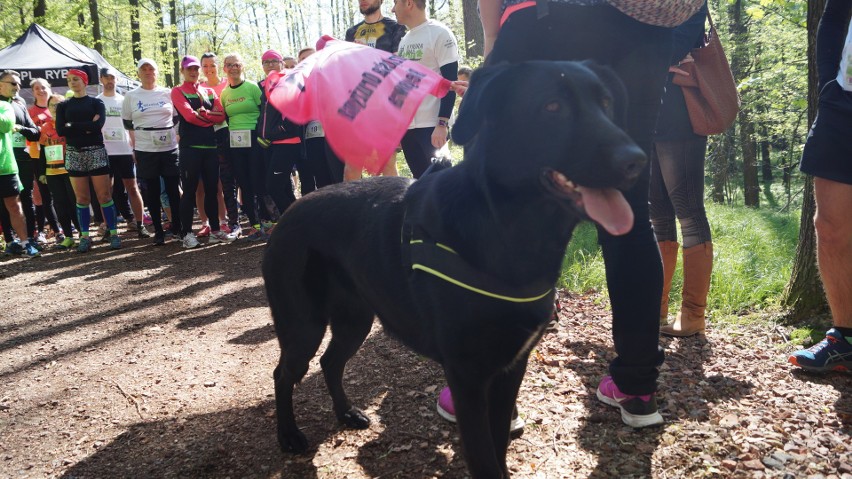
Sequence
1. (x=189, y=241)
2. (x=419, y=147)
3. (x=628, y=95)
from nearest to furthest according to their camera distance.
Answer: (x=628, y=95)
(x=419, y=147)
(x=189, y=241)

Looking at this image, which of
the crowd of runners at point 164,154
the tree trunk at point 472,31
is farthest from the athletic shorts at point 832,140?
the tree trunk at point 472,31

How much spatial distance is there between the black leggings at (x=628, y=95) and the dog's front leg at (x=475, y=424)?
0.88 meters

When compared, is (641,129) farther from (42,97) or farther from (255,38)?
(255,38)

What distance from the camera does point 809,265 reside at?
3.59 meters

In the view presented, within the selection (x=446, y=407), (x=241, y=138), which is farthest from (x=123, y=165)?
(x=446, y=407)

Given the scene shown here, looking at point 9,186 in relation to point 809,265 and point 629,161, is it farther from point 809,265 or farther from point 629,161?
point 809,265

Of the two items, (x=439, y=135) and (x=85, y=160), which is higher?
(x=439, y=135)

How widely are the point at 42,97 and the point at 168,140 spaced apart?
326cm

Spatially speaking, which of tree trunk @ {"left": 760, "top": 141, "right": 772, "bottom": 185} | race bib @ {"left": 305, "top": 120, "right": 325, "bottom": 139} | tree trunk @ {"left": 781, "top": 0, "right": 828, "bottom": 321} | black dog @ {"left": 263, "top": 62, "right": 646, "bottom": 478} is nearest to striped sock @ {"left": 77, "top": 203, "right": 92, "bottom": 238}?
race bib @ {"left": 305, "top": 120, "right": 325, "bottom": 139}

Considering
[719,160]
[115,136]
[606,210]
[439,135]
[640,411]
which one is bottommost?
[640,411]

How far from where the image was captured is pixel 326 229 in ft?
8.21

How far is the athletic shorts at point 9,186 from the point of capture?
7.60 m

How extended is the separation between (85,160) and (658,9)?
312 inches

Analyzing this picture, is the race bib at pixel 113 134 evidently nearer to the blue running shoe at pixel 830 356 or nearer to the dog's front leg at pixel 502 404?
the dog's front leg at pixel 502 404
